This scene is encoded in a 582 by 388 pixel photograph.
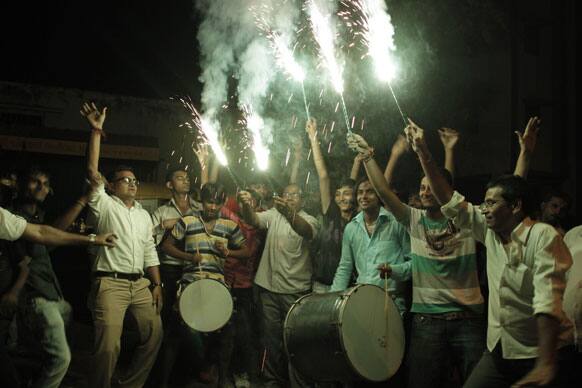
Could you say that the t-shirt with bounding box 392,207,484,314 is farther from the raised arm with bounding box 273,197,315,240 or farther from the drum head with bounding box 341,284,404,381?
the raised arm with bounding box 273,197,315,240

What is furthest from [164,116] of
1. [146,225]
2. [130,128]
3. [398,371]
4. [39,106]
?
[398,371]

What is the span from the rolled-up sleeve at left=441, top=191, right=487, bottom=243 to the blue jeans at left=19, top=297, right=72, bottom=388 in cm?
389

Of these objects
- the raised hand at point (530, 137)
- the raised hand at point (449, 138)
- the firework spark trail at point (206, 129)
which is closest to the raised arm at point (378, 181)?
the raised hand at point (530, 137)

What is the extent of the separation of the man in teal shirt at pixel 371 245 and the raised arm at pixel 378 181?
582 mm

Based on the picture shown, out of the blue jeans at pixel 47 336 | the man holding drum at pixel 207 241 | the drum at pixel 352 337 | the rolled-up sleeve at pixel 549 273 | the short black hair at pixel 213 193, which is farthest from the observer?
the short black hair at pixel 213 193

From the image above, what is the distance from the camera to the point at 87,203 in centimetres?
662

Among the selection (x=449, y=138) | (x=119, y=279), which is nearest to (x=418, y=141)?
(x=449, y=138)

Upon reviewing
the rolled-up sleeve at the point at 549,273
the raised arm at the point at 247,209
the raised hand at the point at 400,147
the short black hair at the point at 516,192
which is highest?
the raised hand at the point at 400,147

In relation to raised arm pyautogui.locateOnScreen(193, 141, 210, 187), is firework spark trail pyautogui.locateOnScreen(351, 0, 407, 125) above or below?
above

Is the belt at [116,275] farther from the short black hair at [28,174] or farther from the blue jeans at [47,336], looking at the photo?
the short black hair at [28,174]

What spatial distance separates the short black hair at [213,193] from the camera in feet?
26.7

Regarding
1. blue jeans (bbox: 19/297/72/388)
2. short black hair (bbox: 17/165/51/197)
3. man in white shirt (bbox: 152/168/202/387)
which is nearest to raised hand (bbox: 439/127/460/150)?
man in white shirt (bbox: 152/168/202/387)

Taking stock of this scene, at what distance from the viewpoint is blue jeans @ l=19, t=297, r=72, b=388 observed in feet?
19.6

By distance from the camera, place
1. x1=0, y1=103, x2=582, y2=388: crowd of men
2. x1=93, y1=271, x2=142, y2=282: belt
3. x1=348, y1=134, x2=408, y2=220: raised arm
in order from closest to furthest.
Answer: x1=0, y1=103, x2=582, y2=388: crowd of men < x1=348, y1=134, x2=408, y2=220: raised arm < x1=93, y1=271, x2=142, y2=282: belt
